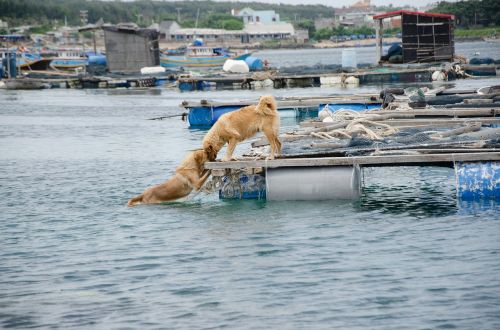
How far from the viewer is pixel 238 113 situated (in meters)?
15.0

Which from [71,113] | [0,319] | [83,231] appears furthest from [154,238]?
[71,113]

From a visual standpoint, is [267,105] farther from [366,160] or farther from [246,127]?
[366,160]

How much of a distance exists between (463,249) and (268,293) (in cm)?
330

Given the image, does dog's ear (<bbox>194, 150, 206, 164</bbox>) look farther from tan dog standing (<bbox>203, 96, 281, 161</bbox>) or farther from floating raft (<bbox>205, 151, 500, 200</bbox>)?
floating raft (<bbox>205, 151, 500, 200</bbox>)

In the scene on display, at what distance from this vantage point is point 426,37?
56250 mm

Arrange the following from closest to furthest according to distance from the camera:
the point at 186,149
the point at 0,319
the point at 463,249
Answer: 1. the point at 0,319
2. the point at 463,249
3. the point at 186,149

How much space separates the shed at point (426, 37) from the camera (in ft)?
181

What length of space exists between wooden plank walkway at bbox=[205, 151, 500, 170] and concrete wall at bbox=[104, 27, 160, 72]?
58.2 m

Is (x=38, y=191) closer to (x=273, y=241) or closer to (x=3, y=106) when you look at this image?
(x=273, y=241)

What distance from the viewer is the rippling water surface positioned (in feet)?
31.6

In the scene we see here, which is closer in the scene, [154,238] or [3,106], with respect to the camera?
[154,238]

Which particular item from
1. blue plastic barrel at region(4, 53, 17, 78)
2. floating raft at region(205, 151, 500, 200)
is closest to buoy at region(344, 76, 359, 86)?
blue plastic barrel at region(4, 53, 17, 78)

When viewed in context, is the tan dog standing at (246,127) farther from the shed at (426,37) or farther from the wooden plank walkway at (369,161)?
the shed at (426,37)

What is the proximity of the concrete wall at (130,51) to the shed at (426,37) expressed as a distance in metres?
23.6
